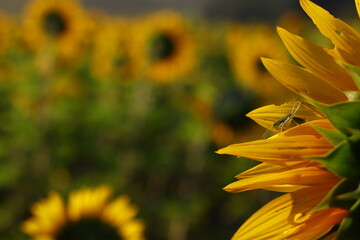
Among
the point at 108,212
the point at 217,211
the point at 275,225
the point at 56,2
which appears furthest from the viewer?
the point at 217,211

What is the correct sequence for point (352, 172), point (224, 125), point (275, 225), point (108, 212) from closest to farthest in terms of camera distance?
1. point (352, 172)
2. point (275, 225)
3. point (108, 212)
4. point (224, 125)

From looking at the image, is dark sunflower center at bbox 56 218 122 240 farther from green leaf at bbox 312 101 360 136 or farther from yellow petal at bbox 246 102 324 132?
green leaf at bbox 312 101 360 136

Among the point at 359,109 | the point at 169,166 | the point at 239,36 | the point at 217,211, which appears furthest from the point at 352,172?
the point at 239,36

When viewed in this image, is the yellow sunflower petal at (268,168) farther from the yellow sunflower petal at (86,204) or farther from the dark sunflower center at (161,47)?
the dark sunflower center at (161,47)

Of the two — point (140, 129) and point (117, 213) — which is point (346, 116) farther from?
point (140, 129)

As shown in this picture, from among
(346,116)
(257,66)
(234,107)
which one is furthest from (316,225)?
(257,66)

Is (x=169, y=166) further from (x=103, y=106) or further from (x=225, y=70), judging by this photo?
(x=225, y=70)

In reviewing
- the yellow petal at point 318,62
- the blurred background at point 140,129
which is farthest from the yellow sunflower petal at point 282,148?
the blurred background at point 140,129
